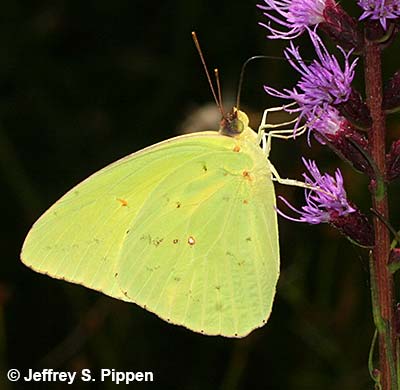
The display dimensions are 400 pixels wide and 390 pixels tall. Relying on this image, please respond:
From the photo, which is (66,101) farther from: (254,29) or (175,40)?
(254,29)

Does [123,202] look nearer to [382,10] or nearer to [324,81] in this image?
[324,81]

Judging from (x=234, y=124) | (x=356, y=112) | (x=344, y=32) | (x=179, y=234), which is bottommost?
(x=179, y=234)

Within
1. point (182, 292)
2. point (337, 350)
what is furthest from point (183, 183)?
point (337, 350)

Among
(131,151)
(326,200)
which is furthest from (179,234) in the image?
(131,151)

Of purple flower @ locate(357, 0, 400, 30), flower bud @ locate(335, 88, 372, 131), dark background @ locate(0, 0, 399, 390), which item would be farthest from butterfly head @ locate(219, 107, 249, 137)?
dark background @ locate(0, 0, 399, 390)

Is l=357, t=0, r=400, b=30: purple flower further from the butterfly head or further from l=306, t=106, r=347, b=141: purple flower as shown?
the butterfly head

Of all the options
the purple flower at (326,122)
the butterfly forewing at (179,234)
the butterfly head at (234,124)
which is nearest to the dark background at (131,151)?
the butterfly forewing at (179,234)

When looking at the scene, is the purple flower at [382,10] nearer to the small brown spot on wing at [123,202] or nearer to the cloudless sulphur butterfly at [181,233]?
the cloudless sulphur butterfly at [181,233]
